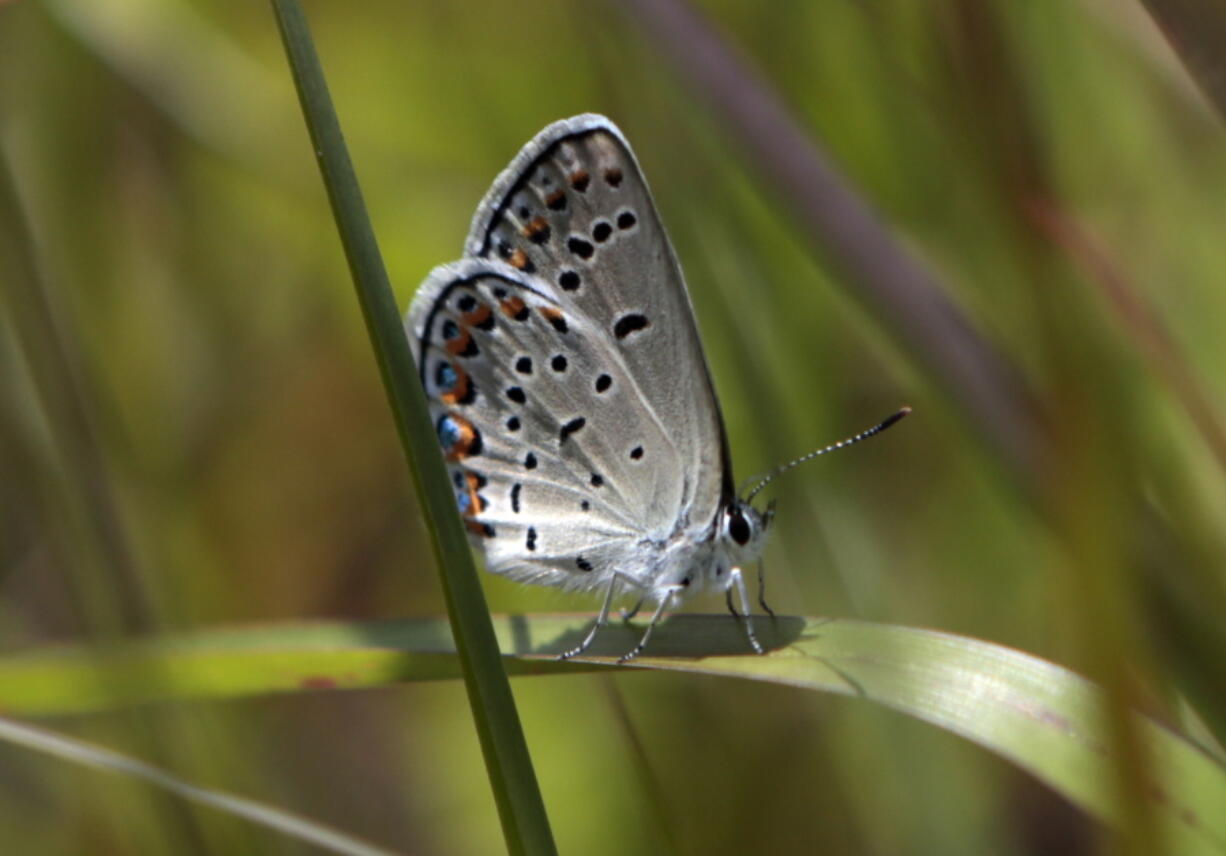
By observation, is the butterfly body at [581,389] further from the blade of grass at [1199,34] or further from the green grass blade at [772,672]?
the blade of grass at [1199,34]

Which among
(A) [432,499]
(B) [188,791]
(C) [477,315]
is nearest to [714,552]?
(C) [477,315]

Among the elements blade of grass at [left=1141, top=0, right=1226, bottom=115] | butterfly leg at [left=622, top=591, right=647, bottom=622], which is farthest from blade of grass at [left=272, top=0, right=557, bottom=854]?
butterfly leg at [left=622, top=591, right=647, bottom=622]

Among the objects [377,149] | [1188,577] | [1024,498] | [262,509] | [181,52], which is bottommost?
[1188,577]

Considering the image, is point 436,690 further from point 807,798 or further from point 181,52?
point 181,52

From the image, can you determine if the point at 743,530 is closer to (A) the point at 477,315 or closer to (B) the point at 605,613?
(B) the point at 605,613

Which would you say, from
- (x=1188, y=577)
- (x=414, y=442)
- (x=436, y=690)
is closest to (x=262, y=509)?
(x=436, y=690)

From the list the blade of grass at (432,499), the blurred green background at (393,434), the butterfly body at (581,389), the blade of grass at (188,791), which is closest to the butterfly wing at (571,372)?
the butterfly body at (581,389)

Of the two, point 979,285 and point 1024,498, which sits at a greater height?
point 979,285
